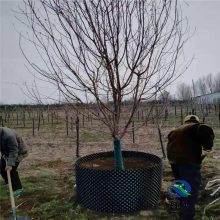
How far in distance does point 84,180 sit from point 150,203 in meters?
0.93

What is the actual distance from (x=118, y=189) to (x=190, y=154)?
1.01 m

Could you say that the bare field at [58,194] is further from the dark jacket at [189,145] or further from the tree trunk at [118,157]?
the dark jacket at [189,145]

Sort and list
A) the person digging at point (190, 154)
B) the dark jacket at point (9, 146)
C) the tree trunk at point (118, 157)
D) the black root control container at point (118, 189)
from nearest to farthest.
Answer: the person digging at point (190, 154) < the black root control container at point (118, 189) < the tree trunk at point (118, 157) < the dark jacket at point (9, 146)

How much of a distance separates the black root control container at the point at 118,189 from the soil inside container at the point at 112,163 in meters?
0.41

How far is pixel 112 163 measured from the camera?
4.27 metres

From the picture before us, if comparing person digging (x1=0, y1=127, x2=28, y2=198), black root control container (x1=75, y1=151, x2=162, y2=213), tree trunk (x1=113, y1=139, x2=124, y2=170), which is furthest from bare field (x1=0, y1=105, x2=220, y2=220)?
tree trunk (x1=113, y1=139, x2=124, y2=170)

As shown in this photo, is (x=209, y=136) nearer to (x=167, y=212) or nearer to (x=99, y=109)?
(x=167, y=212)

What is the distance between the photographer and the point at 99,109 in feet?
12.4

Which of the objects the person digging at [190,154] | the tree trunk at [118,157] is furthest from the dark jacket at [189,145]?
the tree trunk at [118,157]

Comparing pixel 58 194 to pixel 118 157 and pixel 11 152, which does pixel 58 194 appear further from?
pixel 118 157

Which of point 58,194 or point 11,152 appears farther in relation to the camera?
point 58,194

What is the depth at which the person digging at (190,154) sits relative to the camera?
10.2 ft

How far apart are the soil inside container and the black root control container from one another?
412 millimetres

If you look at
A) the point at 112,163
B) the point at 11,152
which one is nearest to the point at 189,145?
the point at 112,163
